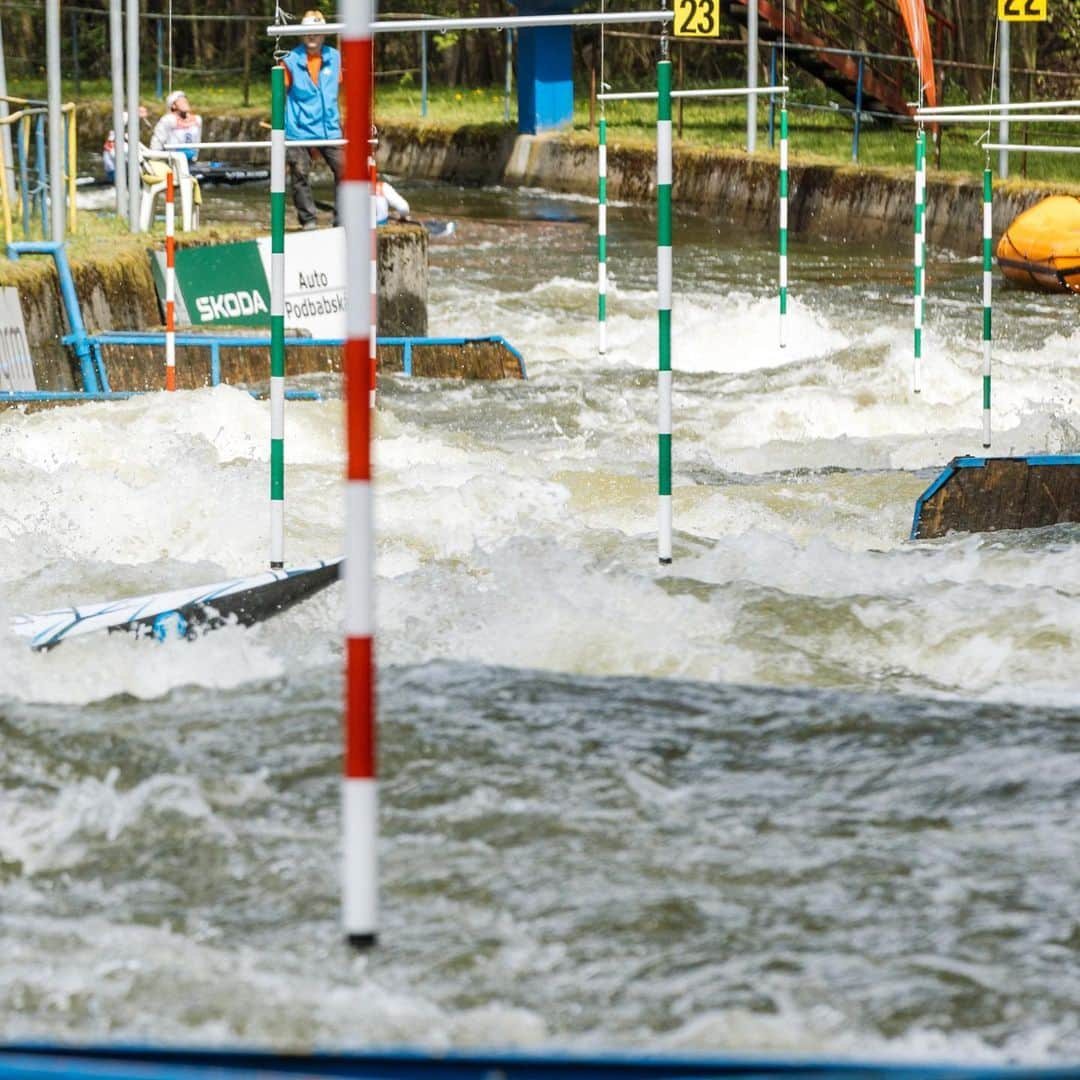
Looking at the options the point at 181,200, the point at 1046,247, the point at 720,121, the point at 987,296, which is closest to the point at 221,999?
the point at 987,296

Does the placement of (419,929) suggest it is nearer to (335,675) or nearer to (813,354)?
(335,675)

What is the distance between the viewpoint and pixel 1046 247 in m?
→ 18.5

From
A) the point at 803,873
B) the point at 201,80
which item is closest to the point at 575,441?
the point at 803,873

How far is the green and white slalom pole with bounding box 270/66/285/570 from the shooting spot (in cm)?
696

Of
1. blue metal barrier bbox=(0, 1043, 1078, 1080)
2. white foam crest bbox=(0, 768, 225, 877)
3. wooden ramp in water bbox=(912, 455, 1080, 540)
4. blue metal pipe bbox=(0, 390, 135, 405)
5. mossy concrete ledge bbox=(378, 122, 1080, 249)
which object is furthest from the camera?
mossy concrete ledge bbox=(378, 122, 1080, 249)

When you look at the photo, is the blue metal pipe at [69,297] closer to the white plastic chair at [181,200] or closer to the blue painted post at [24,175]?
the blue painted post at [24,175]

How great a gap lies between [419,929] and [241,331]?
10428mm

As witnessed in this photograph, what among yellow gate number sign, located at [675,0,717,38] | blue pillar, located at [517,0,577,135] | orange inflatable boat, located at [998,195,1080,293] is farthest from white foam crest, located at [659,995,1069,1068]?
blue pillar, located at [517,0,577,135]

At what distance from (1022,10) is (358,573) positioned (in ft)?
52.2

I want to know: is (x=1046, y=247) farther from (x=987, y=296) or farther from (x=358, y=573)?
(x=358, y=573)

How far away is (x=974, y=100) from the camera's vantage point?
29125mm

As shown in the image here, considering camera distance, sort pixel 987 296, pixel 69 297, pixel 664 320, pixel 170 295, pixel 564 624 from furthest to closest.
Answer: pixel 69 297 < pixel 170 295 < pixel 987 296 < pixel 664 320 < pixel 564 624

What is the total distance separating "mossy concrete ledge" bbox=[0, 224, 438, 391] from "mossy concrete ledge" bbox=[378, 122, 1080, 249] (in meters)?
8.05

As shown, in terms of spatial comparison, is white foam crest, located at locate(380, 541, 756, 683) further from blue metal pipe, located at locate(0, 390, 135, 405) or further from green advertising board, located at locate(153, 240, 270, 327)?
green advertising board, located at locate(153, 240, 270, 327)
